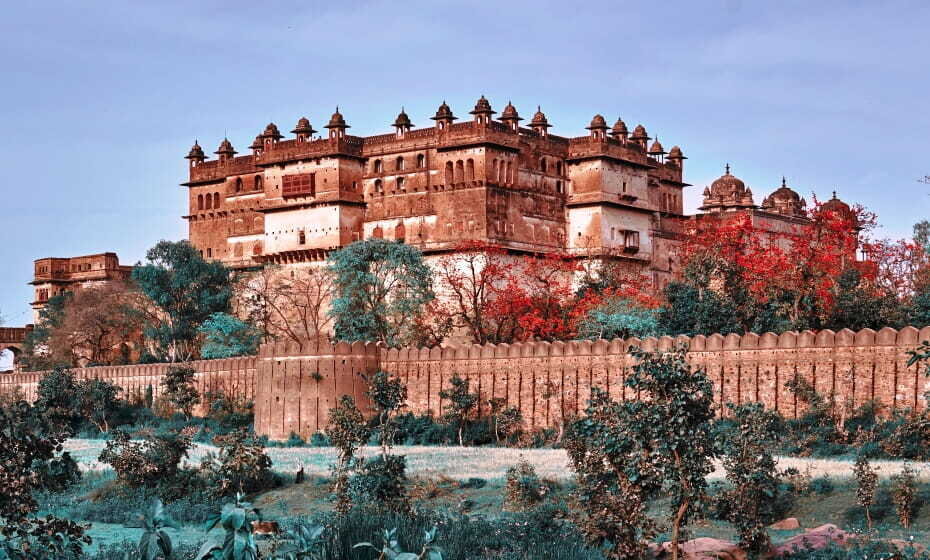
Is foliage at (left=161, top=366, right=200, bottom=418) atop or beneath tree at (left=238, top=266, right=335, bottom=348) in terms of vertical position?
beneath

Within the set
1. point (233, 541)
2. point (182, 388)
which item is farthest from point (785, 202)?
point (233, 541)

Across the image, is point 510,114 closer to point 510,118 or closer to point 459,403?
point 510,118

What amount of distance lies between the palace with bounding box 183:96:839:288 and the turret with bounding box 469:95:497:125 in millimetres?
59

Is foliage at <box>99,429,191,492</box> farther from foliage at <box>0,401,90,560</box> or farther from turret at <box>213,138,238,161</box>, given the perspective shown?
turret at <box>213,138,238,161</box>

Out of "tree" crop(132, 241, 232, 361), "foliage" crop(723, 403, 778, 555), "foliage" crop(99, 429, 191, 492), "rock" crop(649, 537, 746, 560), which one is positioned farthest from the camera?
"tree" crop(132, 241, 232, 361)

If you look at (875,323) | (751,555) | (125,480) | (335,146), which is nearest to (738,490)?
(751,555)

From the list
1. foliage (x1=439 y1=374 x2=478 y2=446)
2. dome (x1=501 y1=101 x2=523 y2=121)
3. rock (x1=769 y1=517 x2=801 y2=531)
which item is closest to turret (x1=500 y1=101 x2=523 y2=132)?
dome (x1=501 y1=101 x2=523 y2=121)

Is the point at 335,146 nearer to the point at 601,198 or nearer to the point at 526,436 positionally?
the point at 601,198

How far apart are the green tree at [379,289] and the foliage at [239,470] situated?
77.0 feet

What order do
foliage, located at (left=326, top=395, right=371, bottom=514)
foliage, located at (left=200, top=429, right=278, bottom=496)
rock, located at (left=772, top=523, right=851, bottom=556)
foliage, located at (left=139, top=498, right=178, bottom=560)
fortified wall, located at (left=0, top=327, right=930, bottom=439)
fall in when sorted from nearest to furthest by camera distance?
foliage, located at (left=139, top=498, right=178, bottom=560), rock, located at (left=772, top=523, right=851, bottom=556), foliage, located at (left=326, top=395, right=371, bottom=514), foliage, located at (left=200, top=429, right=278, bottom=496), fortified wall, located at (left=0, top=327, right=930, bottom=439)

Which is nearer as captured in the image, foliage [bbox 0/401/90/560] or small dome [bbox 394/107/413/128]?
foliage [bbox 0/401/90/560]

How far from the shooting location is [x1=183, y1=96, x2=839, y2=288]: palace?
62.0 metres

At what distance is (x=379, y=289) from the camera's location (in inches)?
2264

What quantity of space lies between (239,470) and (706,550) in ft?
40.9
